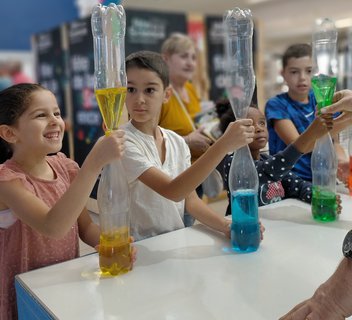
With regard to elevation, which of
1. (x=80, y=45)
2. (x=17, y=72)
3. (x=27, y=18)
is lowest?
(x=17, y=72)

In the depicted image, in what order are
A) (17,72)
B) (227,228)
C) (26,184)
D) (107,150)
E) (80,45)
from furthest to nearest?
1. (17,72)
2. (80,45)
3. (227,228)
4. (26,184)
5. (107,150)

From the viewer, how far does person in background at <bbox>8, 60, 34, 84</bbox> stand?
13.8 ft

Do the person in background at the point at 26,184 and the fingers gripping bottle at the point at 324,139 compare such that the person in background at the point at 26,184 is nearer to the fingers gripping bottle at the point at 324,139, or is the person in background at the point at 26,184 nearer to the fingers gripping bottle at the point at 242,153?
the fingers gripping bottle at the point at 242,153

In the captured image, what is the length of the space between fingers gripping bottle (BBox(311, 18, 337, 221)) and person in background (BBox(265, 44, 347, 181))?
27 cm

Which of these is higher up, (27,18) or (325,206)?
(27,18)

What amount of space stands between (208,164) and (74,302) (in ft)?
1.45

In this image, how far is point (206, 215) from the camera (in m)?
1.23

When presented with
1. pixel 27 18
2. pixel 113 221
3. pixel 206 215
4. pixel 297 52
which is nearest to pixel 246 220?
pixel 206 215

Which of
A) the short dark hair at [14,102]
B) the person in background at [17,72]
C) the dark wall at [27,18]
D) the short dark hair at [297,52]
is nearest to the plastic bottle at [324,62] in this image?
the short dark hair at [297,52]

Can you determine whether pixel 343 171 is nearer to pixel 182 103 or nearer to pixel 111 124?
pixel 182 103

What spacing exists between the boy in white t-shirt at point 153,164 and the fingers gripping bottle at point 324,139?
1.06 ft

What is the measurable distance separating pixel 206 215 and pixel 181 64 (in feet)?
3.88

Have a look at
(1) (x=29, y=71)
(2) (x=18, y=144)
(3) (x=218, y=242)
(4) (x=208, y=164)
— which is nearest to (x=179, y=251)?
(3) (x=218, y=242)

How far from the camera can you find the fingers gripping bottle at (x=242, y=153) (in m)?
1.02
